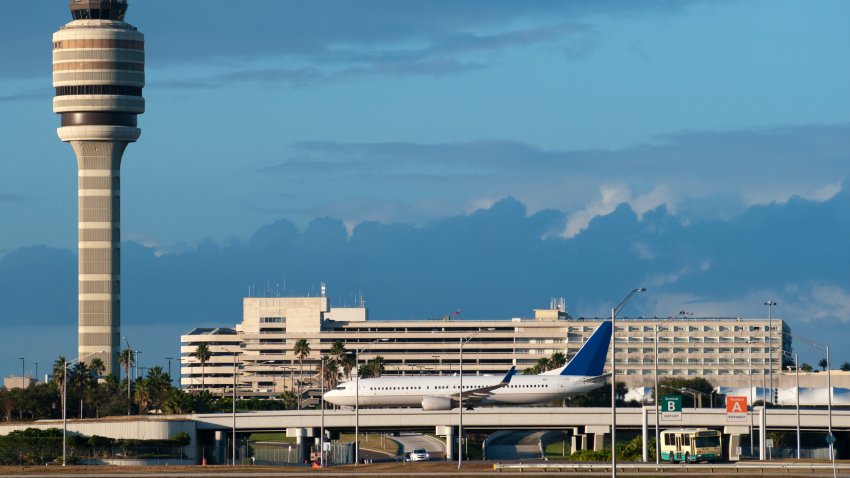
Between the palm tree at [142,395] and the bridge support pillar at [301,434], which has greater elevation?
the palm tree at [142,395]

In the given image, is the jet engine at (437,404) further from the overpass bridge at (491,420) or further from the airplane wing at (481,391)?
the airplane wing at (481,391)

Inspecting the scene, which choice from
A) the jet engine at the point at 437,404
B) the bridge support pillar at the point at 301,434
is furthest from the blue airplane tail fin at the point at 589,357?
the bridge support pillar at the point at 301,434

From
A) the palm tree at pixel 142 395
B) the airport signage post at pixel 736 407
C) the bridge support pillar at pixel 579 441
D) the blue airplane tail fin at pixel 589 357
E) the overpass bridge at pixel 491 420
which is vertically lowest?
the bridge support pillar at pixel 579 441

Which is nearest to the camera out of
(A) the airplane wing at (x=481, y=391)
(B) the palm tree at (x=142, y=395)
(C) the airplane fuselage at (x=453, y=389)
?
(A) the airplane wing at (x=481, y=391)

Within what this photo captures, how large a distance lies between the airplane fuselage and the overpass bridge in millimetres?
2269

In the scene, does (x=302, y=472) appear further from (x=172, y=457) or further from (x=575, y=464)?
(x=172, y=457)

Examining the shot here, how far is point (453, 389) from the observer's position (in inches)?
6334

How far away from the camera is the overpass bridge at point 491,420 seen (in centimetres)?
15400

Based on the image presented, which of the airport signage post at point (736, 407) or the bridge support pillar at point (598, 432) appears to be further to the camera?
the bridge support pillar at point (598, 432)

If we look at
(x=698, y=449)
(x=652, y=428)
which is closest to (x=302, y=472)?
(x=698, y=449)

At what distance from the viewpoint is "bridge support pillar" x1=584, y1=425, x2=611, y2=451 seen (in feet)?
522

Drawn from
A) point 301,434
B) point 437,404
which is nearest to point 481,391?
point 437,404

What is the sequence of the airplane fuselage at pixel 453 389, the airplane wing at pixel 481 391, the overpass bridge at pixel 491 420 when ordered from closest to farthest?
the overpass bridge at pixel 491 420, the airplane wing at pixel 481 391, the airplane fuselage at pixel 453 389

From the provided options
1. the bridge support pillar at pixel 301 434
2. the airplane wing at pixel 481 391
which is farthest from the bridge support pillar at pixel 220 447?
A: the airplane wing at pixel 481 391
